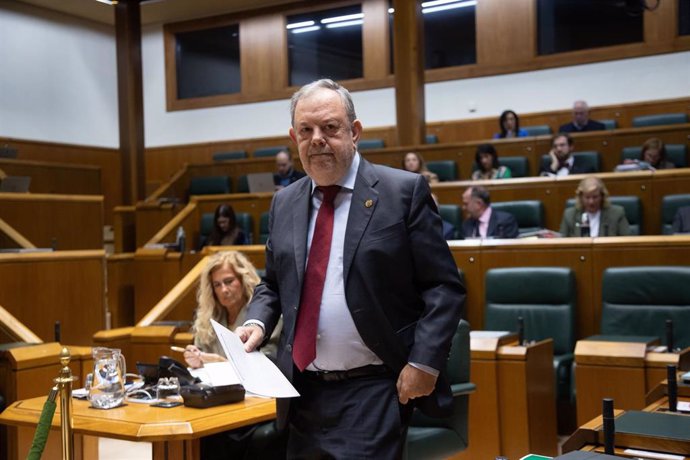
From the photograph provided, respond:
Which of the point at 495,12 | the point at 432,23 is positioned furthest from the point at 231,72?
the point at 495,12

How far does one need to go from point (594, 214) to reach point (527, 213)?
0.58 meters

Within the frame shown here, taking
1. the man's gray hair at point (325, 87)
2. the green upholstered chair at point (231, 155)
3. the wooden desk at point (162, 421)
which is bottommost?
the wooden desk at point (162, 421)

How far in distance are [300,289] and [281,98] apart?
27.5 feet

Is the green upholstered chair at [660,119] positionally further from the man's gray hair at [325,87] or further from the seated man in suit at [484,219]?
the man's gray hair at [325,87]

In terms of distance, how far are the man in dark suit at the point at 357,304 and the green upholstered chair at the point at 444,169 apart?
4751 mm

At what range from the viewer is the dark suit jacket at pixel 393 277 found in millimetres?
1534

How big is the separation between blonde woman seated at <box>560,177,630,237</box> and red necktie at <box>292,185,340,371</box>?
116 inches

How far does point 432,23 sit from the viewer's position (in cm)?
913

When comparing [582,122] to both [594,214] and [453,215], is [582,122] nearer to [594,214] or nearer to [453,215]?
[453,215]

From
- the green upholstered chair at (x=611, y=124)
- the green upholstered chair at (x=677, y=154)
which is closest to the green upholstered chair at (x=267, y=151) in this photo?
the green upholstered chair at (x=611, y=124)

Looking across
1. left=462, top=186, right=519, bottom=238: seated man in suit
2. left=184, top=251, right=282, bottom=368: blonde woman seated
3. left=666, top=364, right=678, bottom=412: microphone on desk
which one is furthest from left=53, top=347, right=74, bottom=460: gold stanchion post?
left=462, top=186, right=519, bottom=238: seated man in suit

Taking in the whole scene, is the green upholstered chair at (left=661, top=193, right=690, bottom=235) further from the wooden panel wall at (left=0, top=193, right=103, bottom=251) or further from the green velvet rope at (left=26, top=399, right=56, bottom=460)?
the green velvet rope at (left=26, top=399, right=56, bottom=460)

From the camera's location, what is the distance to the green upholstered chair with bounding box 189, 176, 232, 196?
7.62 metres

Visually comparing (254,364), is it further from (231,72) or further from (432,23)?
(231,72)
